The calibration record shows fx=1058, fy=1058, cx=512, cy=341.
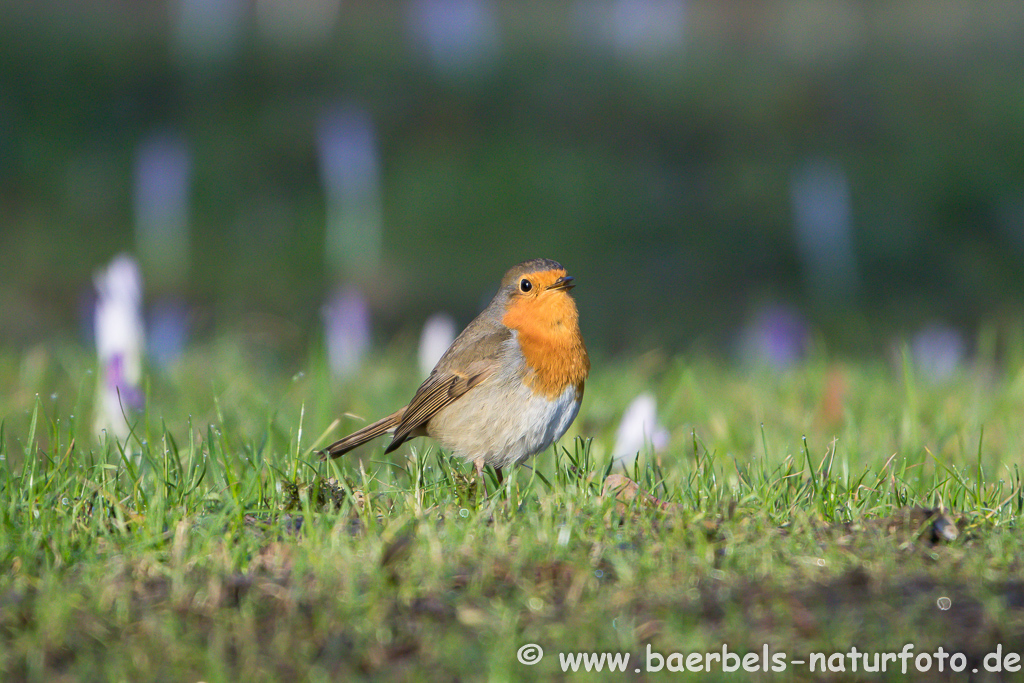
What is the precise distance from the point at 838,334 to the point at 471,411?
20.0ft

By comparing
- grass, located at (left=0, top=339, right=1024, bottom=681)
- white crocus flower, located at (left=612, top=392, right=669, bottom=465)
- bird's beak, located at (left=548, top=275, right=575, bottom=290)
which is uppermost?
bird's beak, located at (left=548, top=275, right=575, bottom=290)

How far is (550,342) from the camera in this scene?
3.55 m

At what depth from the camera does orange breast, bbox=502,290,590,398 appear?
138 inches

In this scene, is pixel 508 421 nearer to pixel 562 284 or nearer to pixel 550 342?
pixel 550 342

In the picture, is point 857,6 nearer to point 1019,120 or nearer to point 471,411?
point 1019,120

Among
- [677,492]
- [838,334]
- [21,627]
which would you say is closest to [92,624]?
[21,627]

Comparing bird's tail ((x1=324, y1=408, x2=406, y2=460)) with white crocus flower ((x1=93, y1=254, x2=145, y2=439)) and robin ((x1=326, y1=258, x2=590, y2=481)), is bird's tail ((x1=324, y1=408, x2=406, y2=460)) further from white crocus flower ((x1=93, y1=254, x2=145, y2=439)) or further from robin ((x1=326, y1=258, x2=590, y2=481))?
white crocus flower ((x1=93, y1=254, x2=145, y2=439))

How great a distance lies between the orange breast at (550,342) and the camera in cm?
351

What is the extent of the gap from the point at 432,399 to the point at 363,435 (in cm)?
27

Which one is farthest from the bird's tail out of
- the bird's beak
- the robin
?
the bird's beak

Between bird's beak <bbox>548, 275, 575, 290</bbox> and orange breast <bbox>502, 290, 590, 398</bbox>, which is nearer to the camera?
orange breast <bbox>502, 290, 590, 398</bbox>

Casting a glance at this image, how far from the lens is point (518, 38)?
13.7 meters

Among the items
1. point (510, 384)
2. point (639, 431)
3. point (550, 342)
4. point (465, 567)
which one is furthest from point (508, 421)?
point (465, 567)

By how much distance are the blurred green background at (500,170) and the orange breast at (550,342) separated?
428cm
